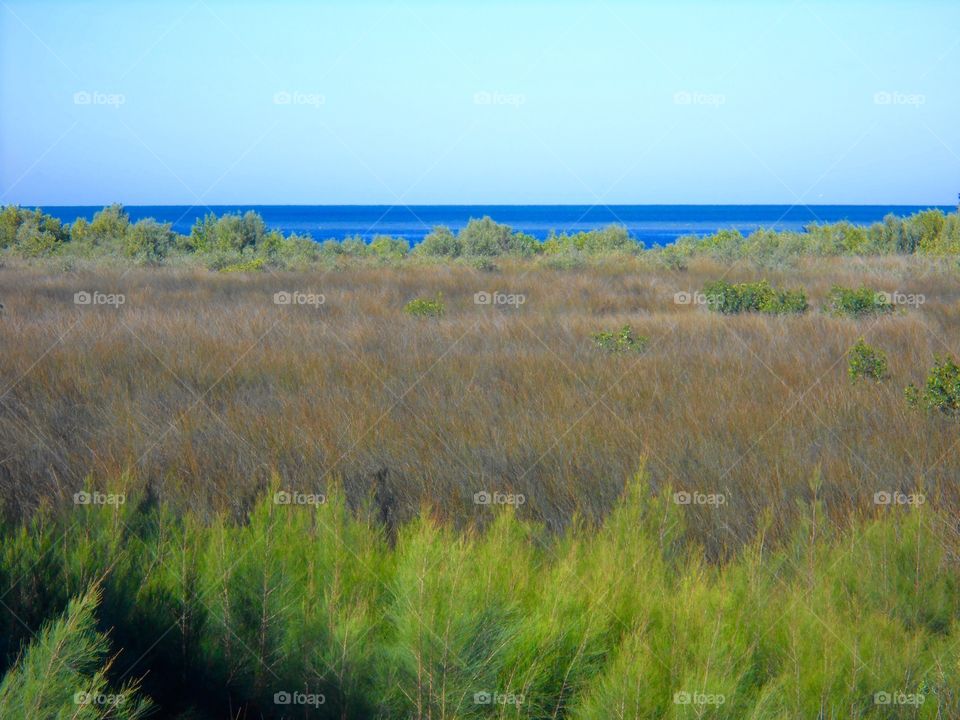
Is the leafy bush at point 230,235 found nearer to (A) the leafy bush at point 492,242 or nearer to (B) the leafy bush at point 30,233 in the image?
(B) the leafy bush at point 30,233

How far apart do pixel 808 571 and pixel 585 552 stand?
95 centimetres

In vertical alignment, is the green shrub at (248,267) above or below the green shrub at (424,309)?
above

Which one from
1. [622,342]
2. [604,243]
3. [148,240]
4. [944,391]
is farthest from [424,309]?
[148,240]

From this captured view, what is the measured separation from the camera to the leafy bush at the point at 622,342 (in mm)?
8844

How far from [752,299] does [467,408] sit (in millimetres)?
7027

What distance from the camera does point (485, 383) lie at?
748 centimetres

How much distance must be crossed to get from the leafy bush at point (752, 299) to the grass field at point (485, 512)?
68 centimetres

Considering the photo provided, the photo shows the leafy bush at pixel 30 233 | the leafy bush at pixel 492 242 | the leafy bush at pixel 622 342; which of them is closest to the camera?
the leafy bush at pixel 622 342

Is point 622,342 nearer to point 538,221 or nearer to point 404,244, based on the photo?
point 404,244

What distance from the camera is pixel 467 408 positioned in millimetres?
6422

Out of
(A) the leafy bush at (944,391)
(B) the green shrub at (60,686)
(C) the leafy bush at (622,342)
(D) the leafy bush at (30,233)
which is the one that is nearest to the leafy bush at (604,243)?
(D) the leafy bush at (30,233)

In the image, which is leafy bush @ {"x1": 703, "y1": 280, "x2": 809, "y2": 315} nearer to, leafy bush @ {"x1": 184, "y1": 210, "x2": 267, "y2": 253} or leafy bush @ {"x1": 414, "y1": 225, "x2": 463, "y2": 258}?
leafy bush @ {"x1": 414, "y1": 225, "x2": 463, "y2": 258}

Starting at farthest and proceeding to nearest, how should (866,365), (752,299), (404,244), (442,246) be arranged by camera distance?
1. (404,244)
2. (442,246)
3. (752,299)
4. (866,365)

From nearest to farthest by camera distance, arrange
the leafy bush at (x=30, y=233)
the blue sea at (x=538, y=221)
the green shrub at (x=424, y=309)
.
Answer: the green shrub at (x=424, y=309) → the leafy bush at (x=30, y=233) → the blue sea at (x=538, y=221)
